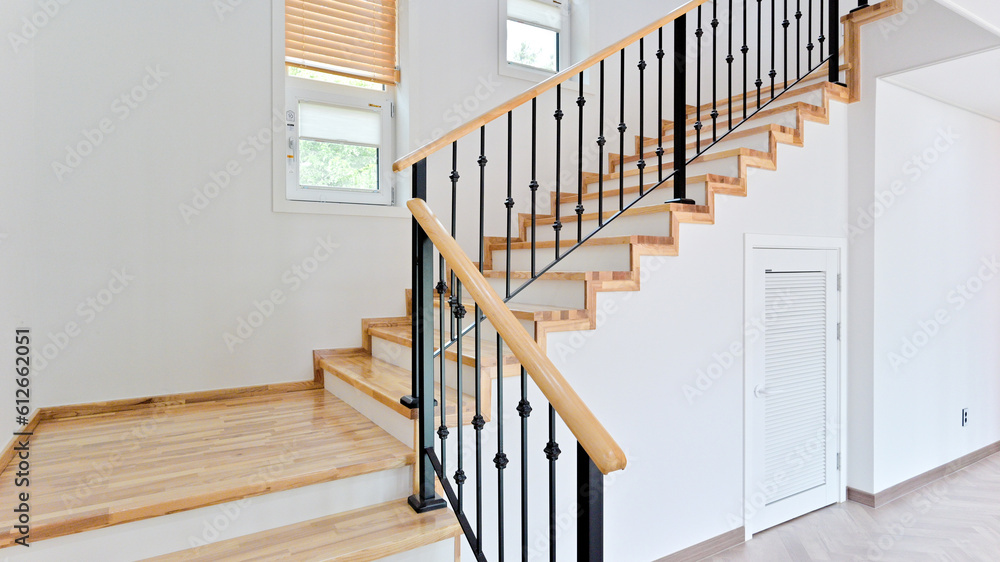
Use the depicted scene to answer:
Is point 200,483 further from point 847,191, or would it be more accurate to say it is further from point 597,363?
point 847,191

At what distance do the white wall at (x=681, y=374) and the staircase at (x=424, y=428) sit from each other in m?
0.11

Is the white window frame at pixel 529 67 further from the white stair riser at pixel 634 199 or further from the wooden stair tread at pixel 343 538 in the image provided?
the wooden stair tread at pixel 343 538

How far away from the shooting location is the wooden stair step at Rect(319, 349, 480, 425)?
2111mm

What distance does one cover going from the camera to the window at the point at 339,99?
3.41 m

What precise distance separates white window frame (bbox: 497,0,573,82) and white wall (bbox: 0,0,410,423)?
1.54 metres

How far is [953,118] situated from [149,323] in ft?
17.0

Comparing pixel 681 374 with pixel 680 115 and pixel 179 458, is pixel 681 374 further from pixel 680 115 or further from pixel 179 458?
pixel 179 458

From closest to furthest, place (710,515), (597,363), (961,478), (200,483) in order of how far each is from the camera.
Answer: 1. (200,483)
2. (597,363)
3. (710,515)
4. (961,478)

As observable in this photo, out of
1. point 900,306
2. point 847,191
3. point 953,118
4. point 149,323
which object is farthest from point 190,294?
point 953,118

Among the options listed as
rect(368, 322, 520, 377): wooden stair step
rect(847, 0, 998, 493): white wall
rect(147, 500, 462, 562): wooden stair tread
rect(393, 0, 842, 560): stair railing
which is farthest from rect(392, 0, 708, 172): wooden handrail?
rect(847, 0, 998, 493): white wall

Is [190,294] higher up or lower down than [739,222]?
lower down

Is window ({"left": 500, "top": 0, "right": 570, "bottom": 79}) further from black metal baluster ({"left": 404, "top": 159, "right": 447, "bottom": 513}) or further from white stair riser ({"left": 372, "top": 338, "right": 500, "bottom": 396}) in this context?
black metal baluster ({"left": 404, "top": 159, "right": 447, "bottom": 513})

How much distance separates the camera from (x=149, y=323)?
2965 mm

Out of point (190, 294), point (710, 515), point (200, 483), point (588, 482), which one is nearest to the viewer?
point (588, 482)
